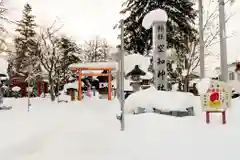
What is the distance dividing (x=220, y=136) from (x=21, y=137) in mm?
4897

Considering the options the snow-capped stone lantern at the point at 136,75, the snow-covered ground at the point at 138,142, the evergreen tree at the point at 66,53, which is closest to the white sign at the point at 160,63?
the snow-covered ground at the point at 138,142

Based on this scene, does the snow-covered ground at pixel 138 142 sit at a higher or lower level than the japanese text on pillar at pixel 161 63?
lower

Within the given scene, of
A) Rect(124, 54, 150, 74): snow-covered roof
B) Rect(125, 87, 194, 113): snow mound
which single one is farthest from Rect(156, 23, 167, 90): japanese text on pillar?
Rect(124, 54, 150, 74): snow-covered roof

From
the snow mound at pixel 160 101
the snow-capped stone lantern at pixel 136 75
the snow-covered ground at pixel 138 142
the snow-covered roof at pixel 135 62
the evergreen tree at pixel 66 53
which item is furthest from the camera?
the evergreen tree at pixel 66 53

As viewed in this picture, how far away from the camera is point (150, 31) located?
899 inches

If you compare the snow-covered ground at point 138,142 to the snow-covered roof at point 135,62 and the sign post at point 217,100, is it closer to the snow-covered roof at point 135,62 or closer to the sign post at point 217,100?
the sign post at point 217,100

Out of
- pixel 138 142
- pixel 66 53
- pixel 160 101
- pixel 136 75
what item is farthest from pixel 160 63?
pixel 66 53

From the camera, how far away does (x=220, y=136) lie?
589 centimetres

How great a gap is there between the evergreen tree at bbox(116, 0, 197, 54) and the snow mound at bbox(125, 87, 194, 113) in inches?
532

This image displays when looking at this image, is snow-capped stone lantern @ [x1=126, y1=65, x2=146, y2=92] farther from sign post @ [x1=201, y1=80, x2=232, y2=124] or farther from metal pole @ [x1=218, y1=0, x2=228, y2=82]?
sign post @ [x1=201, y1=80, x2=232, y2=124]

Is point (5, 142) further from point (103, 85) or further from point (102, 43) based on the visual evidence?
point (102, 43)

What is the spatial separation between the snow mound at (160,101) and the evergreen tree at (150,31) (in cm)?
1352

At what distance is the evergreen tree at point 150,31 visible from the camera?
23.2 m

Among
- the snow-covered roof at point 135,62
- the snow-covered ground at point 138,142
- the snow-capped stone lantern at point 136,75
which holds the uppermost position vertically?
the snow-covered roof at point 135,62
